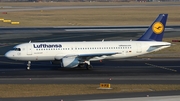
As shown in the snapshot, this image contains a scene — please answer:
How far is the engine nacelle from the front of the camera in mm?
49625

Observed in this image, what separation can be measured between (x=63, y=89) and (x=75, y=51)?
1370cm

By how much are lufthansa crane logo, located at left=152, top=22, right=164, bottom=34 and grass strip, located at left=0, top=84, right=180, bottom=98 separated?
53.5ft

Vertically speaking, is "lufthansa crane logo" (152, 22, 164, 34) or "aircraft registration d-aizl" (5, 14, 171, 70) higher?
"lufthansa crane logo" (152, 22, 164, 34)

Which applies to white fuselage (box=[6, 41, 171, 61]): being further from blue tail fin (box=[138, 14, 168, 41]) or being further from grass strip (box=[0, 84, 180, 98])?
grass strip (box=[0, 84, 180, 98])

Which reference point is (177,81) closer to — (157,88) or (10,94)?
(157,88)

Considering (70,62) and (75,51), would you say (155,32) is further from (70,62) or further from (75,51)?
(70,62)

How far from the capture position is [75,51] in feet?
170

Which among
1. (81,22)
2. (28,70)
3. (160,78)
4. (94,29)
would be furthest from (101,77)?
(81,22)

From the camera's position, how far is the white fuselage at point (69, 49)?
51.3 meters

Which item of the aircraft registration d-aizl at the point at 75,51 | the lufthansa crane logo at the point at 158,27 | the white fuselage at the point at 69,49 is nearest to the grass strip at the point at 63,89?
the aircraft registration d-aizl at the point at 75,51

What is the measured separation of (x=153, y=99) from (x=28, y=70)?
21.6 metres

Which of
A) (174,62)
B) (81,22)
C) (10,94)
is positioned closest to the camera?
(10,94)

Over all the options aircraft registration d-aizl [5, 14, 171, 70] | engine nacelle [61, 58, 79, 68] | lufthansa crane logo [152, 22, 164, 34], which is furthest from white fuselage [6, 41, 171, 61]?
lufthansa crane logo [152, 22, 164, 34]

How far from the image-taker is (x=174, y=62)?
5688 cm
